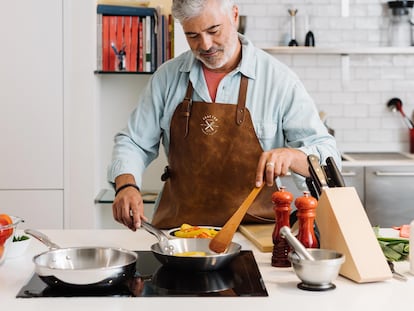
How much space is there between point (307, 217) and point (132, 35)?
2.63m

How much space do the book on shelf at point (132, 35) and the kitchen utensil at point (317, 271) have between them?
8.85 ft

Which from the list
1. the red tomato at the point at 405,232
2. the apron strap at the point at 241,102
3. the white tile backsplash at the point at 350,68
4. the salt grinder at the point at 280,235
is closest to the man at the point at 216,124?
the apron strap at the point at 241,102

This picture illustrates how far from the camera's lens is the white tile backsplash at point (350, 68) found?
5348mm

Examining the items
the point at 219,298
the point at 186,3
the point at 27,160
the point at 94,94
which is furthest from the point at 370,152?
the point at 219,298

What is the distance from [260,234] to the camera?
270 cm

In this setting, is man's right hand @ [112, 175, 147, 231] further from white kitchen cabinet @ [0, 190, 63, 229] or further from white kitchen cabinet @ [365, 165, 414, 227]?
white kitchen cabinet @ [365, 165, 414, 227]

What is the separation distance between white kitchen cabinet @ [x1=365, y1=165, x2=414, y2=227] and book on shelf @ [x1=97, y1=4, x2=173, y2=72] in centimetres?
154

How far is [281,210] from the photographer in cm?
228

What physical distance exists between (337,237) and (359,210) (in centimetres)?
11

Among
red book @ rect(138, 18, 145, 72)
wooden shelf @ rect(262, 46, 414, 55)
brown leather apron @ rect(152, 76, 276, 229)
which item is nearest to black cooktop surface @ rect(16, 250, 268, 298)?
brown leather apron @ rect(152, 76, 276, 229)

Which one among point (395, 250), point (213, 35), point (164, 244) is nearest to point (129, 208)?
point (164, 244)

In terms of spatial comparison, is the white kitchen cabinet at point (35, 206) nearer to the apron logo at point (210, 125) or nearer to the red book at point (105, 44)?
the red book at point (105, 44)

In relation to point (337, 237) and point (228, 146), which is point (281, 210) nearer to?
point (337, 237)

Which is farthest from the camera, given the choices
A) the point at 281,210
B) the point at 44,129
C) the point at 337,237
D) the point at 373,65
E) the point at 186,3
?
the point at 373,65
